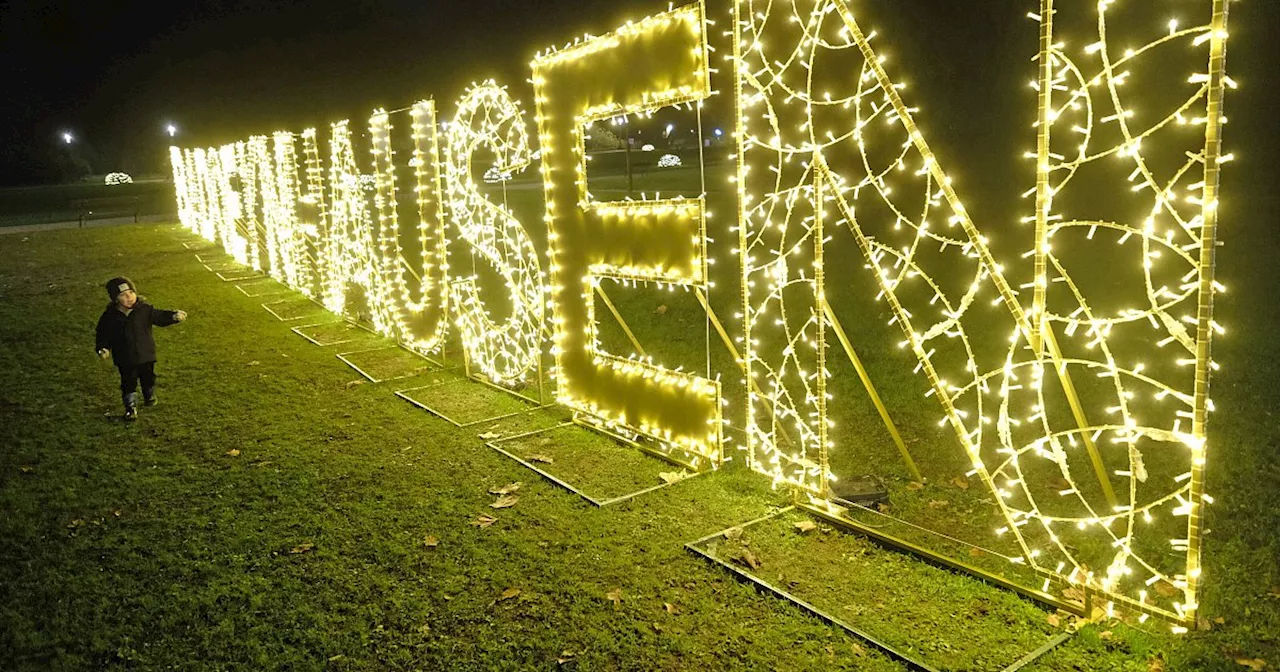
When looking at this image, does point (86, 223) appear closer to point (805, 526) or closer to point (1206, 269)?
point (805, 526)

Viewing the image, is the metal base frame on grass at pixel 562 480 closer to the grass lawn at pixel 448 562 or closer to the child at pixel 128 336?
the grass lawn at pixel 448 562

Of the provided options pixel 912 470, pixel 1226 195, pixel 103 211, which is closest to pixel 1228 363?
pixel 912 470

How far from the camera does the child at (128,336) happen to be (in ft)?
26.2

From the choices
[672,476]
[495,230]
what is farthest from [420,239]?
[672,476]

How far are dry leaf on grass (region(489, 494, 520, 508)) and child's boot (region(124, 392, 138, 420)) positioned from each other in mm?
4347

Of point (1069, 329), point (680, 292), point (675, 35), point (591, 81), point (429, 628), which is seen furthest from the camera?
point (680, 292)

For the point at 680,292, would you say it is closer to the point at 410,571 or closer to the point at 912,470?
the point at 912,470

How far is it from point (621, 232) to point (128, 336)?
5.04 metres

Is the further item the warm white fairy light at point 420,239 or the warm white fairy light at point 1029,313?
the warm white fairy light at point 420,239

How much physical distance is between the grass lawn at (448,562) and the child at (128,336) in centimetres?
30

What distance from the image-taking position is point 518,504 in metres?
5.65

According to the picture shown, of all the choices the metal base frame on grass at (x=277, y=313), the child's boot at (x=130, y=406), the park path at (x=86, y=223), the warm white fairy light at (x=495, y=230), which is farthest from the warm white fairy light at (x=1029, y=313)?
the park path at (x=86, y=223)

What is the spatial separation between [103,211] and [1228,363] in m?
43.9

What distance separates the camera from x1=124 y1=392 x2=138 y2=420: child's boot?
794 centimetres
